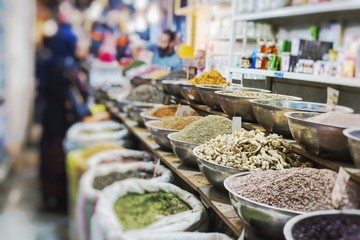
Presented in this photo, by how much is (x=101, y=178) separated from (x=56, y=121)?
7.62 feet

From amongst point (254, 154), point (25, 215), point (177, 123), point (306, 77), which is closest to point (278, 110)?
point (254, 154)

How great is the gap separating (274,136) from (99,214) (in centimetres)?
72

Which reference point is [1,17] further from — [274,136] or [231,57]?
[274,136]

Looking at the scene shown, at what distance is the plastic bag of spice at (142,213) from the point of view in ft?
4.70

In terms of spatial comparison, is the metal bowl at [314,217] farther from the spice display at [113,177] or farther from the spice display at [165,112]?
the spice display at [165,112]

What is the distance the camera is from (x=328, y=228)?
0.94 m

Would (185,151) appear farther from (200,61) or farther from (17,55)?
(17,55)

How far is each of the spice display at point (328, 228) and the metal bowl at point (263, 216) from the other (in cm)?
8

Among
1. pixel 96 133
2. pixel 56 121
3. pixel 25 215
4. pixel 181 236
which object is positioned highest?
pixel 181 236

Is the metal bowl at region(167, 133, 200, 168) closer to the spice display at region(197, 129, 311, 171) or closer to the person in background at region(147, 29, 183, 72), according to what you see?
the spice display at region(197, 129, 311, 171)

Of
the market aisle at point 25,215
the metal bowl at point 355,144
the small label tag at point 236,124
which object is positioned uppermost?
the metal bowl at point 355,144

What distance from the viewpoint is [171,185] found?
1794mm

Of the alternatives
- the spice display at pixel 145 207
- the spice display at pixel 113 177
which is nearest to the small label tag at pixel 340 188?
the spice display at pixel 145 207

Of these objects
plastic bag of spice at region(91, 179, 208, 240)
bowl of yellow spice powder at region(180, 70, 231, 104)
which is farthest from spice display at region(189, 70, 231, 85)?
plastic bag of spice at region(91, 179, 208, 240)
